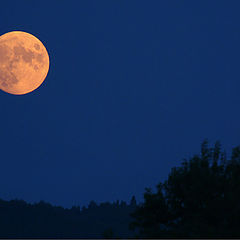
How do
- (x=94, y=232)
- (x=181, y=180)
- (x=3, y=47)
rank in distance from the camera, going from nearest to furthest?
1. (x=181, y=180)
2. (x=3, y=47)
3. (x=94, y=232)

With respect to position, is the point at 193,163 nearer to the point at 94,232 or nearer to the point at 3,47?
the point at 3,47

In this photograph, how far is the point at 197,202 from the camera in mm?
27531

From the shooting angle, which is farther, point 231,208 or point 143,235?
point 143,235

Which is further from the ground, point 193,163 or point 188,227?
point 193,163

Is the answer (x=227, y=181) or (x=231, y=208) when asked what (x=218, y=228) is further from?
(x=227, y=181)

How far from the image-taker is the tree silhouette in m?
25.9

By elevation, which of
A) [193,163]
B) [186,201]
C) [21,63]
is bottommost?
[186,201]

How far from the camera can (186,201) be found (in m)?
28.0

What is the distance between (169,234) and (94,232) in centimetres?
17517

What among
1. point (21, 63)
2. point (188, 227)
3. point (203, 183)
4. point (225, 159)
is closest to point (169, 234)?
point (188, 227)

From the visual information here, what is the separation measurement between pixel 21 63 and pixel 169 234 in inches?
1496

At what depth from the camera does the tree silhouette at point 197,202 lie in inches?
1021

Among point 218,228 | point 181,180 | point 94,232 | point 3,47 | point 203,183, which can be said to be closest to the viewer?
point 218,228

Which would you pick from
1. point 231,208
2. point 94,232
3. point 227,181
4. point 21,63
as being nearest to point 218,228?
point 231,208
